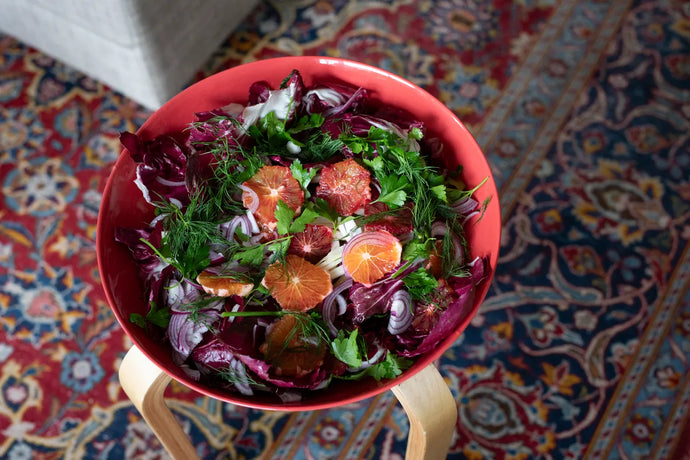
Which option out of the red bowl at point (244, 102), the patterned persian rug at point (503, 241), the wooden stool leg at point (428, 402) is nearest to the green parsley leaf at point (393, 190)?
the red bowl at point (244, 102)

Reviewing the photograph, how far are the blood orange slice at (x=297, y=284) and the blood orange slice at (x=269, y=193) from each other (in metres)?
0.07

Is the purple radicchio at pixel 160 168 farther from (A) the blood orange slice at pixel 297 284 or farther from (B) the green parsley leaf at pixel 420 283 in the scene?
(B) the green parsley leaf at pixel 420 283

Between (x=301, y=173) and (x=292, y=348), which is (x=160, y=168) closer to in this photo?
(x=301, y=173)

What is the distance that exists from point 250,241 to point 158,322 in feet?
0.54

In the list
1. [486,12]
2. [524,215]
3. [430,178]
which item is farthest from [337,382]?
[486,12]

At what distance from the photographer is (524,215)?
1509 mm

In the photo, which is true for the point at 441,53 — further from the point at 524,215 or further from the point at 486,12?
the point at 524,215

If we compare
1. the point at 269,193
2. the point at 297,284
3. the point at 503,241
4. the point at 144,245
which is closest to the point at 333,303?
the point at 297,284

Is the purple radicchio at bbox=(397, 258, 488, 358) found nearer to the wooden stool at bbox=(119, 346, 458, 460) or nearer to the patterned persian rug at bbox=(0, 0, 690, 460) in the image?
the wooden stool at bbox=(119, 346, 458, 460)

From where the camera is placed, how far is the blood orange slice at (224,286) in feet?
2.48

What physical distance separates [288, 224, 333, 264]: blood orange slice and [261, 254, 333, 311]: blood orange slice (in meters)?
0.03

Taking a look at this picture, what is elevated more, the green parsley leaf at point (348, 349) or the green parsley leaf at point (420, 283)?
the green parsley leaf at point (420, 283)

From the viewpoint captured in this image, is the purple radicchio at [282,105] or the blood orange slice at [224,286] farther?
the purple radicchio at [282,105]

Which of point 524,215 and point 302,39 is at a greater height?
point 302,39
